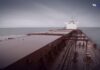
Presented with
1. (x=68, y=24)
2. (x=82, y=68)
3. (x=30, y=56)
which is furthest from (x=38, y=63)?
(x=68, y=24)

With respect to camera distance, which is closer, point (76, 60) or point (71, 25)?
point (76, 60)

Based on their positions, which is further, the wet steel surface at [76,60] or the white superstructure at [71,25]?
the white superstructure at [71,25]

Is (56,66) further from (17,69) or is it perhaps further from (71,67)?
(17,69)

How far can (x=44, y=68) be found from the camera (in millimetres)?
1817

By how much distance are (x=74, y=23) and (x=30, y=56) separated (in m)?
21.1

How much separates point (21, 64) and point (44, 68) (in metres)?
0.66

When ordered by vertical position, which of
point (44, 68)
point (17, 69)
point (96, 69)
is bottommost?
point (96, 69)

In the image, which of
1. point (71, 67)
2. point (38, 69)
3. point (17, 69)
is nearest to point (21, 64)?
point (17, 69)

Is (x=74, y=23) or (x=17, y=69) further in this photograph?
(x=74, y=23)

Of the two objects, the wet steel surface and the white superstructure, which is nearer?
the wet steel surface

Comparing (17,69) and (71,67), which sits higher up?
(17,69)

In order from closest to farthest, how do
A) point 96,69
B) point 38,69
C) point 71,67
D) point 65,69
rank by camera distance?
1. point 38,69
2. point 65,69
3. point 71,67
4. point 96,69

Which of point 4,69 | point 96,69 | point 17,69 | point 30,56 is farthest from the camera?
point 96,69

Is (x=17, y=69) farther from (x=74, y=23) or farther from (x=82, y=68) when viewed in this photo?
(x=74, y=23)
